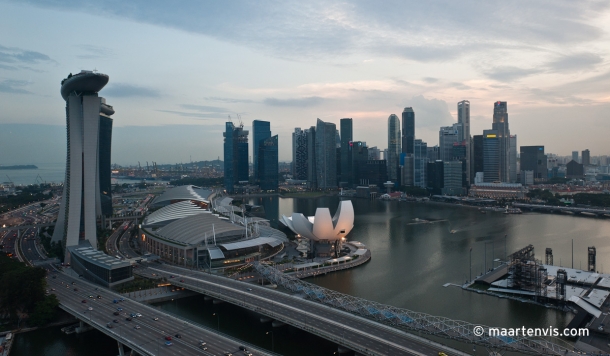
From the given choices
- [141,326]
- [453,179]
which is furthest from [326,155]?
[141,326]

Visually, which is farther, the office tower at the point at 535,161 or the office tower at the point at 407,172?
the office tower at the point at 535,161

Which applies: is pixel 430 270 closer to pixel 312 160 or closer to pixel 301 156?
pixel 312 160

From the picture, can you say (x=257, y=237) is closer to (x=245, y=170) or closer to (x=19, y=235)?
(x=19, y=235)

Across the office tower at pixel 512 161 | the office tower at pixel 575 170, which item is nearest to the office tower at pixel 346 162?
the office tower at pixel 512 161

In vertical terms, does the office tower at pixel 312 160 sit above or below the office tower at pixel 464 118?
below

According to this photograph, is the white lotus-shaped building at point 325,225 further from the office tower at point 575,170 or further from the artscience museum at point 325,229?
the office tower at point 575,170

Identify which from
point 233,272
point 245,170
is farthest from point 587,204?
point 245,170
